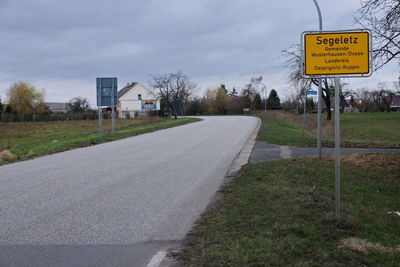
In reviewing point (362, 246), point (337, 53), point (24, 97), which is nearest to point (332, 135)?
point (337, 53)

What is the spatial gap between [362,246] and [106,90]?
2689cm

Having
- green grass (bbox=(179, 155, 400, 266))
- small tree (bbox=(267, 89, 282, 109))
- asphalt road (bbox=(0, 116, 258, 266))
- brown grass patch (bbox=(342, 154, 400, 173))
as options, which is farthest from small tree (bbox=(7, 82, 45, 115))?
green grass (bbox=(179, 155, 400, 266))

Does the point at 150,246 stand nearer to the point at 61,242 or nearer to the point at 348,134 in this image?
the point at 61,242

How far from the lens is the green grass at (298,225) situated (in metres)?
4.76

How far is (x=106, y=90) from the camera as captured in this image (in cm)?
3023

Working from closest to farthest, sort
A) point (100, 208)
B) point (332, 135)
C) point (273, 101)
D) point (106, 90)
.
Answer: point (100, 208) → point (106, 90) → point (332, 135) → point (273, 101)

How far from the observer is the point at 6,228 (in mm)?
6574

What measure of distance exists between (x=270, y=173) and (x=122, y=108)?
9275 centimetres

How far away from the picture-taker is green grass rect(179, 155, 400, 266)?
4.76 m

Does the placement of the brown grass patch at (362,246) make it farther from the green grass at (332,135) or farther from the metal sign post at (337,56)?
the green grass at (332,135)

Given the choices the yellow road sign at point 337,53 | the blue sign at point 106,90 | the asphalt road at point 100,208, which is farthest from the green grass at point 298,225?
the blue sign at point 106,90

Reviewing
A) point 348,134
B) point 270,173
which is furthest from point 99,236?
point 348,134

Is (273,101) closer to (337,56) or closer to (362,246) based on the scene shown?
(337,56)

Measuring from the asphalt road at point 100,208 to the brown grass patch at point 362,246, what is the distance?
2.12m
